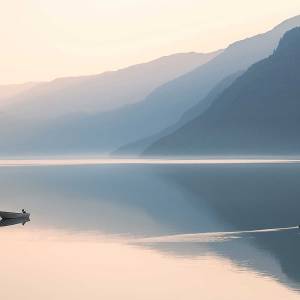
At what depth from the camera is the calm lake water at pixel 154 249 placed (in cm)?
5559

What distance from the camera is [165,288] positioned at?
2200 inches

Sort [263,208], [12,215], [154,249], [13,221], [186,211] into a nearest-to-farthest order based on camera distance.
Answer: [154,249]
[13,221]
[12,215]
[263,208]
[186,211]

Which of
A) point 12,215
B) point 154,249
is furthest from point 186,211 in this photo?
point 154,249

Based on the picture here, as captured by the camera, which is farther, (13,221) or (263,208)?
(263,208)

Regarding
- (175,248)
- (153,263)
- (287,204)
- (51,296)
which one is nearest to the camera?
(51,296)

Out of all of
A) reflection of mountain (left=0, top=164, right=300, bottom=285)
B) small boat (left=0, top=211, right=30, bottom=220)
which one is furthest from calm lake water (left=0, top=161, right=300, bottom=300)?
small boat (left=0, top=211, right=30, bottom=220)

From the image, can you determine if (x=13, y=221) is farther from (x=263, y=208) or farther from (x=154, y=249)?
(x=263, y=208)

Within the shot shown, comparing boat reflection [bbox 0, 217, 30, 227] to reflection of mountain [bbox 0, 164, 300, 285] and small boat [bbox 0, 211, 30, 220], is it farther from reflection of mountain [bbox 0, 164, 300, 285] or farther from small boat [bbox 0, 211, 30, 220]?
reflection of mountain [bbox 0, 164, 300, 285]

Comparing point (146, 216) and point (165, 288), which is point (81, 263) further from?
point (146, 216)

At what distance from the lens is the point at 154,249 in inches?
2975

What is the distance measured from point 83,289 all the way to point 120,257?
49.4 feet

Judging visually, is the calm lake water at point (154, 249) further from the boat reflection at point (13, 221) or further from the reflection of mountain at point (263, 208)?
the boat reflection at point (13, 221)

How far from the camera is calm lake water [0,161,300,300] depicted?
55.6 m

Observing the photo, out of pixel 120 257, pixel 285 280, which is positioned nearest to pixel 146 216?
pixel 120 257
